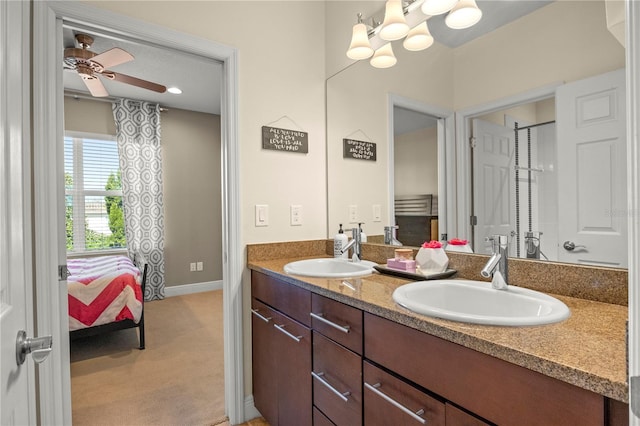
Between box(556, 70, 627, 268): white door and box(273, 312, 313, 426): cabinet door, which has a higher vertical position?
box(556, 70, 627, 268): white door

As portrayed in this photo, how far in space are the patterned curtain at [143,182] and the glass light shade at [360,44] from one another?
3.41 meters

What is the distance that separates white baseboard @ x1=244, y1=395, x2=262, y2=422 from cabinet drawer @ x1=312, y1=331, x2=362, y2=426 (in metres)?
0.73

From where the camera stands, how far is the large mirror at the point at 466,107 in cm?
108

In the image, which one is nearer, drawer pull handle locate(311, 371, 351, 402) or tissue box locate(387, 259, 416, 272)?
drawer pull handle locate(311, 371, 351, 402)

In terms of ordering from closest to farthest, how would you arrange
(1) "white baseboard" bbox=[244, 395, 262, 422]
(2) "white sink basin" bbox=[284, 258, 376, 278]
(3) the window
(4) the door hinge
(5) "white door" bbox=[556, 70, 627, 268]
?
(5) "white door" bbox=[556, 70, 627, 268]
(4) the door hinge
(2) "white sink basin" bbox=[284, 258, 376, 278]
(1) "white baseboard" bbox=[244, 395, 262, 422]
(3) the window

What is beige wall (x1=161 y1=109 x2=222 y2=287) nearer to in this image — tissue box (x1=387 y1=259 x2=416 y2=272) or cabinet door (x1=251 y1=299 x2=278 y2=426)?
cabinet door (x1=251 y1=299 x2=278 y2=426)

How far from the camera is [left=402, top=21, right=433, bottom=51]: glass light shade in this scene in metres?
1.58

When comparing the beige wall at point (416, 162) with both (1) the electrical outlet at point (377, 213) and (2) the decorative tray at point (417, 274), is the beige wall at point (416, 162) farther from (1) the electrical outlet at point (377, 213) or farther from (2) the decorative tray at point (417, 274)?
(2) the decorative tray at point (417, 274)

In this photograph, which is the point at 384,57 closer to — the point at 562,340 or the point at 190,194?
the point at 562,340

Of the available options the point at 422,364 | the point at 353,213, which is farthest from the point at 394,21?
the point at 422,364

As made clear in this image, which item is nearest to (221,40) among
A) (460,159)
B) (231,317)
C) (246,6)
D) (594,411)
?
(246,6)

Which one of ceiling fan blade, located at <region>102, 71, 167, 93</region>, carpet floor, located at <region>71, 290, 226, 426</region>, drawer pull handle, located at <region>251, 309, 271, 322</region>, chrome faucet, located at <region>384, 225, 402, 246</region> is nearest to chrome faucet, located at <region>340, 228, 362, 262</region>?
chrome faucet, located at <region>384, 225, 402, 246</region>

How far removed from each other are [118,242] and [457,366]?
4617 mm

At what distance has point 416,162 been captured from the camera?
1.67 m
